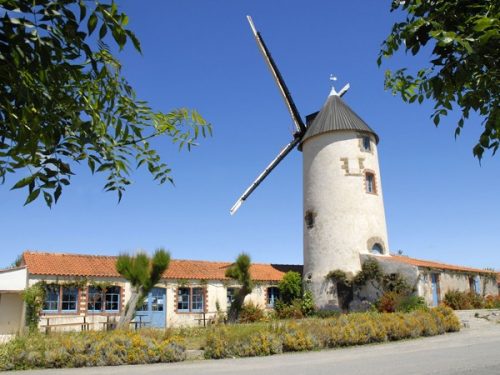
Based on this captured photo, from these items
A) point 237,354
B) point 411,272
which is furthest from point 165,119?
point 411,272

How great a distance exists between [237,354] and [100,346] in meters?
3.64

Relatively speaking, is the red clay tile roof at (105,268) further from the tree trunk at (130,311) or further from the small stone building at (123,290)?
the tree trunk at (130,311)

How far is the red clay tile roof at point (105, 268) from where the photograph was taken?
20.8 m

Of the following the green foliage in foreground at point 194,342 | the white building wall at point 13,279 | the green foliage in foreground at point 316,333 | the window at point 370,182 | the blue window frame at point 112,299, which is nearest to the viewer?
the green foliage in foreground at point 194,342

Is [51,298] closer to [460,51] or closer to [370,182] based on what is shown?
[370,182]

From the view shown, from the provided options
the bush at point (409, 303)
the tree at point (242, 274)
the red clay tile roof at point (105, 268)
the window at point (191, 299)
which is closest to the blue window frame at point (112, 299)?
the red clay tile roof at point (105, 268)

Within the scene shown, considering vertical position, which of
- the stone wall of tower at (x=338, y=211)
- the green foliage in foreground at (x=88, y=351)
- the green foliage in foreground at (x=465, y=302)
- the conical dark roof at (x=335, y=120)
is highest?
the conical dark roof at (x=335, y=120)

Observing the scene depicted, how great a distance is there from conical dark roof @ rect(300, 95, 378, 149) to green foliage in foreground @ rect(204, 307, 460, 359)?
11.5 metres

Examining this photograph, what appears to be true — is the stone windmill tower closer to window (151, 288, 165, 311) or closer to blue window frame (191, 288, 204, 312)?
blue window frame (191, 288, 204, 312)

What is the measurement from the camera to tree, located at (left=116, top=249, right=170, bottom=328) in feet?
56.3

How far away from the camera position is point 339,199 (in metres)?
24.4

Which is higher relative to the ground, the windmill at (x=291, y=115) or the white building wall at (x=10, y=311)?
the windmill at (x=291, y=115)

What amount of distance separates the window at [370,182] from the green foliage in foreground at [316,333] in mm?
9026

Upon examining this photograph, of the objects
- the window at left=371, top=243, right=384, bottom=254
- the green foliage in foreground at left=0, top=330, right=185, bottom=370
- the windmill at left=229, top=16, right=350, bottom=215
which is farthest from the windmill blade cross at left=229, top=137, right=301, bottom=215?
the green foliage in foreground at left=0, top=330, right=185, bottom=370
